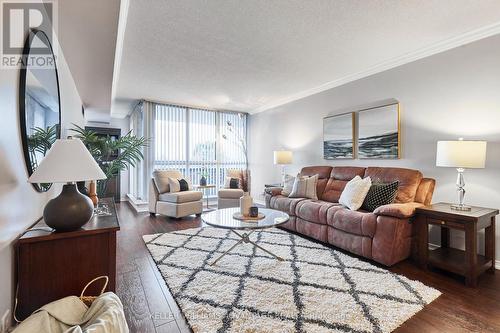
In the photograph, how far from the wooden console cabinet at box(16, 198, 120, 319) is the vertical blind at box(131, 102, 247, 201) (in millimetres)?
4167

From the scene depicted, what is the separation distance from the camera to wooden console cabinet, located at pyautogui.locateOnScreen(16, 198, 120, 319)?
4.15ft

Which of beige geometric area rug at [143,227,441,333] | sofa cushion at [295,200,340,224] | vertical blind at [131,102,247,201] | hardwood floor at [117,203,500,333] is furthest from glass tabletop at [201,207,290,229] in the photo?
vertical blind at [131,102,247,201]

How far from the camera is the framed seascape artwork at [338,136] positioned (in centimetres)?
386

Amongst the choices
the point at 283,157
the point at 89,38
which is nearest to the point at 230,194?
the point at 283,157

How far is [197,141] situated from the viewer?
601 cm

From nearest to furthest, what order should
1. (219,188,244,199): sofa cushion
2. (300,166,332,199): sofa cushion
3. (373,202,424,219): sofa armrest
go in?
(373,202,424,219): sofa armrest
(300,166,332,199): sofa cushion
(219,188,244,199): sofa cushion

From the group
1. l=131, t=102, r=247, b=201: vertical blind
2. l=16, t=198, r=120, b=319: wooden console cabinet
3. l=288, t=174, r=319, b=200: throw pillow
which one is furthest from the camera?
l=131, t=102, r=247, b=201: vertical blind

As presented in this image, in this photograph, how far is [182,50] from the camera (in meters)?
2.94

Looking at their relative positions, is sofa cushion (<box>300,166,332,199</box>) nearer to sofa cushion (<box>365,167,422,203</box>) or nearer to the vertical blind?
sofa cushion (<box>365,167,422,203</box>)

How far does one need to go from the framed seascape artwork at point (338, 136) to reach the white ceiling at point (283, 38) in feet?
2.04

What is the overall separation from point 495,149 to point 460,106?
57cm

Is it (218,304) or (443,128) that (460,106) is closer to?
(443,128)

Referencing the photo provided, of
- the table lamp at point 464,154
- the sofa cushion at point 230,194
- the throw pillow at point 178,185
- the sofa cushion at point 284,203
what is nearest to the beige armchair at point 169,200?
the throw pillow at point 178,185

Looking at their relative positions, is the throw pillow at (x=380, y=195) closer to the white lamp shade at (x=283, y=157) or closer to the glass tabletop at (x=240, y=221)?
the glass tabletop at (x=240, y=221)
